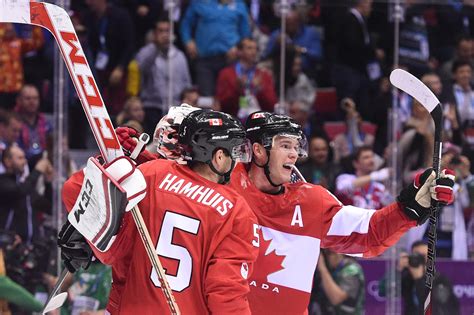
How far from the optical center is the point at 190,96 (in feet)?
22.9

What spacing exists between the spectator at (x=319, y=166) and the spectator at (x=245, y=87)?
0.38 m

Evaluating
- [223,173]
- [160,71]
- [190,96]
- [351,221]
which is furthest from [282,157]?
[160,71]

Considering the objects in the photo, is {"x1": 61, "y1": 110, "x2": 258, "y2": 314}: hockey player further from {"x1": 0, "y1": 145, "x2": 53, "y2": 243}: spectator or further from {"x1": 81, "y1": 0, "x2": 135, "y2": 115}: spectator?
{"x1": 81, "y1": 0, "x2": 135, "y2": 115}: spectator

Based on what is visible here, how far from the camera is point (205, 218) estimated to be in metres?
3.67

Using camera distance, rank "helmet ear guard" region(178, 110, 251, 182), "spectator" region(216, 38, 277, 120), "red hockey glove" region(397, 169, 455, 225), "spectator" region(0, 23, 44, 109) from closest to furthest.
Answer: "helmet ear guard" region(178, 110, 251, 182) → "red hockey glove" region(397, 169, 455, 225) → "spectator" region(0, 23, 44, 109) → "spectator" region(216, 38, 277, 120)

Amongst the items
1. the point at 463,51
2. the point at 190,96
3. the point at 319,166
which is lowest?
the point at 319,166

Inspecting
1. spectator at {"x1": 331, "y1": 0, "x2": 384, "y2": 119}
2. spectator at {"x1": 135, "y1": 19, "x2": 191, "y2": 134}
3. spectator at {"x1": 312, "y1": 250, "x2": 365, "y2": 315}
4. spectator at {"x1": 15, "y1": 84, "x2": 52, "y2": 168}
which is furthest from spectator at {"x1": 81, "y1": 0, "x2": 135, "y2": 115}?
spectator at {"x1": 312, "y1": 250, "x2": 365, "y2": 315}

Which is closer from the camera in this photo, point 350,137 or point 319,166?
point 319,166

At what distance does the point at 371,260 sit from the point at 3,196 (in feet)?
7.13

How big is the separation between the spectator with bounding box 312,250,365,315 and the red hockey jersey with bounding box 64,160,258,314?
9.30 ft

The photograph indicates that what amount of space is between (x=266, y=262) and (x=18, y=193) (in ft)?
8.14

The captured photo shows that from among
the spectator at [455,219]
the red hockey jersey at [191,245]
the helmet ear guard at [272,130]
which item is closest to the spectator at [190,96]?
the spectator at [455,219]

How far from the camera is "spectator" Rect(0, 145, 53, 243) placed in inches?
250

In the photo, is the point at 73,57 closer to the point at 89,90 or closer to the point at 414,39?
the point at 89,90
